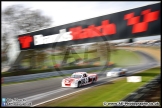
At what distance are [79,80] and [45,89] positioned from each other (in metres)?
1.47

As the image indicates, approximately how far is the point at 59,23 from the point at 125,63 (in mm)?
2622

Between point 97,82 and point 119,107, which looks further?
point 97,82

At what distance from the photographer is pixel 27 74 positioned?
8461 millimetres

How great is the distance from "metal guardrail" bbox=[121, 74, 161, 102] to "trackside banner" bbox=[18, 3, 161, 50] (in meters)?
1.32

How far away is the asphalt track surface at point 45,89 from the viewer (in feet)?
19.8

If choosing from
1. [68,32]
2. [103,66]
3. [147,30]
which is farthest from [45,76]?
[147,30]

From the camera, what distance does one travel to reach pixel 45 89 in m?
7.35

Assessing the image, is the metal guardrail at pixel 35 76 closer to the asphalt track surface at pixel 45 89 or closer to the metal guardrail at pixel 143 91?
the asphalt track surface at pixel 45 89

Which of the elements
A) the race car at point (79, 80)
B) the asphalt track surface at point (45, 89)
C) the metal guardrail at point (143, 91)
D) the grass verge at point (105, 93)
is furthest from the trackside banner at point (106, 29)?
the metal guardrail at point (143, 91)

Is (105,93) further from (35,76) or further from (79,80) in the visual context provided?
(35,76)

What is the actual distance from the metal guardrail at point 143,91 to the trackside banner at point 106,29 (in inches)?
51.9

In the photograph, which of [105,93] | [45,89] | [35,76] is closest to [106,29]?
[105,93]

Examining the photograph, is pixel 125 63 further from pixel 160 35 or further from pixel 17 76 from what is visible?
pixel 17 76

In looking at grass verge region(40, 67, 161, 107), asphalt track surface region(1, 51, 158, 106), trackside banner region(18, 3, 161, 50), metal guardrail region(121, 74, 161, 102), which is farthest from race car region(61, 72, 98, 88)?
metal guardrail region(121, 74, 161, 102)
